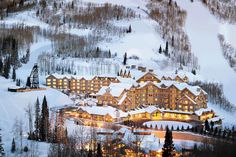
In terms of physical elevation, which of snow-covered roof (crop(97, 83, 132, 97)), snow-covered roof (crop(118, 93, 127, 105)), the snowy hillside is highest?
the snowy hillside

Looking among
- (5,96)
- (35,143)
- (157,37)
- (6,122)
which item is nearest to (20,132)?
(35,143)

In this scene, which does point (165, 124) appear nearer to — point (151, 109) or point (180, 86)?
point (151, 109)

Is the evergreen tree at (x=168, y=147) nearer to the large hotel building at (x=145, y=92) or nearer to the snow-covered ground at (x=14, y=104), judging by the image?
the snow-covered ground at (x=14, y=104)

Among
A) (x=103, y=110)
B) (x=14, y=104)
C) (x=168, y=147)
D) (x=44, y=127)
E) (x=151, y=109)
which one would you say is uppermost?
(x=14, y=104)

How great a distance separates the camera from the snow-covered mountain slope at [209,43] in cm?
9125

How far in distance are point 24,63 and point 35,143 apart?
4472cm

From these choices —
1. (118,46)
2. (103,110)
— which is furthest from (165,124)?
(118,46)

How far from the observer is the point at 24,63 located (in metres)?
80.8

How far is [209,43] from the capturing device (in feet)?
368

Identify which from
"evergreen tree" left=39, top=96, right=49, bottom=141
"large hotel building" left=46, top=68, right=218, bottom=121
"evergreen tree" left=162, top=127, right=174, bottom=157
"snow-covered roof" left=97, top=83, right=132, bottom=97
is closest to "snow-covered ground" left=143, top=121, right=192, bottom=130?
"large hotel building" left=46, top=68, right=218, bottom=121

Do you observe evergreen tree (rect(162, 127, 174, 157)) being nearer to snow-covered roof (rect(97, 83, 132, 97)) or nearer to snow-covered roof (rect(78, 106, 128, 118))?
snow-covered roof (rect(78, 106, 128, 118))

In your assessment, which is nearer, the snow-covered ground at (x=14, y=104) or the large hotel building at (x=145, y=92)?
the snow-covered ground at (x=14, y=104)

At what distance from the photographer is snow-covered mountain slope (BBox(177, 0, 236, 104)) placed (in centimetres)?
9125

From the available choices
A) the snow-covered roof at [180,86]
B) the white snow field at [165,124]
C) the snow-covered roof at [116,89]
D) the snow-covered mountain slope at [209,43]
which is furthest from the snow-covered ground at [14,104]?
the snow-covered mountain slope at [209,43]
